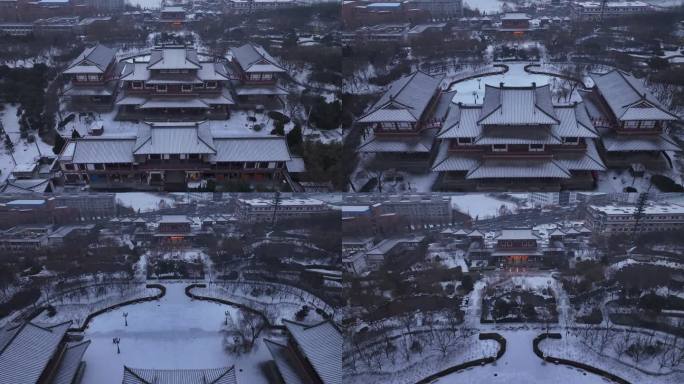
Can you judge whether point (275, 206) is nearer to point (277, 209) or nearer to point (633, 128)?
point (277, 209)

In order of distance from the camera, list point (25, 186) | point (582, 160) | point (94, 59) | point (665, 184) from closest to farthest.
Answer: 1. point (25, 186)
2. point (665, 184)
3. point (582, 160)
4. point (94, 59)

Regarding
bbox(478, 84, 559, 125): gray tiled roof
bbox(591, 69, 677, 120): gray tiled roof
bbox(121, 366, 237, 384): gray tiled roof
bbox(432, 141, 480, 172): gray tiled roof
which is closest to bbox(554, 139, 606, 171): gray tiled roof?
bbox(478, 84, 559, 125): gray tiled roof

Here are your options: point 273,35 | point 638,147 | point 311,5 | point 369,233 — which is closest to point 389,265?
point 369,233

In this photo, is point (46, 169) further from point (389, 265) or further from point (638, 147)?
point (638, 147)

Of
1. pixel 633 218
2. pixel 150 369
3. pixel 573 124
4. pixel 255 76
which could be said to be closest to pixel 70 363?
pixel 150 369

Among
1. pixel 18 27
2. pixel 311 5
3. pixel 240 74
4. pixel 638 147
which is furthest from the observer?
pixel 311 5

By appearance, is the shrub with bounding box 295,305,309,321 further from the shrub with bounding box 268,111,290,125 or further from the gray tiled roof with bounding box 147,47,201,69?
the gray tiled roof with bounding box 147,47,201,69
